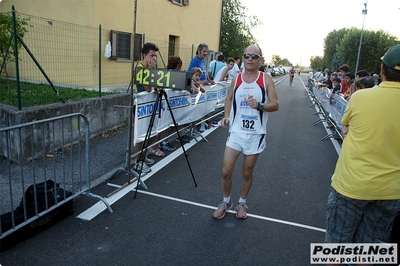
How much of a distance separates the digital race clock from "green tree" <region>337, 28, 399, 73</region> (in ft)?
A: 149

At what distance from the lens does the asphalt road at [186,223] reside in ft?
10.4

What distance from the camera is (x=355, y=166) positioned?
2371 mm

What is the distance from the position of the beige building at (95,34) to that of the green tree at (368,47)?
34.5 metres

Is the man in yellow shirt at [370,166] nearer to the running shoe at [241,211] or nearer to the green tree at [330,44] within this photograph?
the running shoe at [241,211]

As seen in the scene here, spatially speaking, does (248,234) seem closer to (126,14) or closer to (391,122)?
(391,122)

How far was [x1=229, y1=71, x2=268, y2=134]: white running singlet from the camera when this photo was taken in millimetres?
3741

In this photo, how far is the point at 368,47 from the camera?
144ft

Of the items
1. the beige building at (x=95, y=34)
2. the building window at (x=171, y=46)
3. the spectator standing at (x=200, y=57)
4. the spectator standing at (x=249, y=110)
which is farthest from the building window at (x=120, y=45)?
the spectator standing at (x=249, y=110)

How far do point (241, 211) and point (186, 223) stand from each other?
0.71 metres

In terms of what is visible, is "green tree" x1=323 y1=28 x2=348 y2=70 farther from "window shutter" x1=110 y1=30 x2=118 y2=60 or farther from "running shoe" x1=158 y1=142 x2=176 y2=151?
"running shoe" x1=158 y1=142 x2=176 y2=151

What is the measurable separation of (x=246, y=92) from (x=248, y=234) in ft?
5.41

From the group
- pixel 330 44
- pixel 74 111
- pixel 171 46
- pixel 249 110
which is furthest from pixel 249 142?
pixel 330 44

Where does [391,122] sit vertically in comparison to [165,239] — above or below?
above

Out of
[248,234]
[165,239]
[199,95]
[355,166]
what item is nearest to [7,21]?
[199,95]
